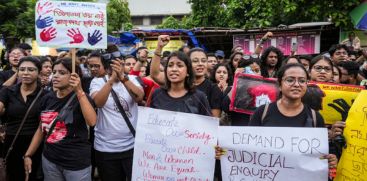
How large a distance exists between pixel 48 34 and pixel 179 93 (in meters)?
1.58

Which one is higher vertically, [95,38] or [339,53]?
[95,38]

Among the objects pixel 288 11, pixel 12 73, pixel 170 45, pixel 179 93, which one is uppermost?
pixel 288 11

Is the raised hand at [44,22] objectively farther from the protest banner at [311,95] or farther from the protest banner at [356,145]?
the protest banner at [356,145]

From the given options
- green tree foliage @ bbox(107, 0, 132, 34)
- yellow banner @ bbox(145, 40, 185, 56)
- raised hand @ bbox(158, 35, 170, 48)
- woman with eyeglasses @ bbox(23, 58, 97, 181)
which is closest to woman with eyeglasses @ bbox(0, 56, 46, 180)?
woman with eyeglasses @ bbox(23, 58, 97, 181)

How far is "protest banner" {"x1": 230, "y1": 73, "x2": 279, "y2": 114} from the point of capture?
427 centimetres

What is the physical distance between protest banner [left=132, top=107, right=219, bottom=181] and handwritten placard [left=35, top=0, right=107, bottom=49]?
47.1 inches

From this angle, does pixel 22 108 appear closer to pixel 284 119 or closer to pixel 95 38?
pixel 95 38

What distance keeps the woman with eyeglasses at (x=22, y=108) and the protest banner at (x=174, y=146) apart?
1497 millimetres

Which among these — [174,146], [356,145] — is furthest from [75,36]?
[356,145]

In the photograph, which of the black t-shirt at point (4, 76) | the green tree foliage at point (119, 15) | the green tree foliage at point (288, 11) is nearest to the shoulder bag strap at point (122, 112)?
the black t-shirt at point (4, 76)

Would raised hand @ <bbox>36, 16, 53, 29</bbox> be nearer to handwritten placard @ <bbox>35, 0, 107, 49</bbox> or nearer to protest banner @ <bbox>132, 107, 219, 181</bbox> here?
handwritten placard @ <bbox>35, 0, 107, 49</bbox>

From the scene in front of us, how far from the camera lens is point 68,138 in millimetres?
3758

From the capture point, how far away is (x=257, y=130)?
3.17m

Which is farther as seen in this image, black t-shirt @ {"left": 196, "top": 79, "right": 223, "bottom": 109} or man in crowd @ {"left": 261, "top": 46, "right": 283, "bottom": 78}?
man in crowd @ {"left": 261, "top": 46, "right": 283, "bottom": 78}
